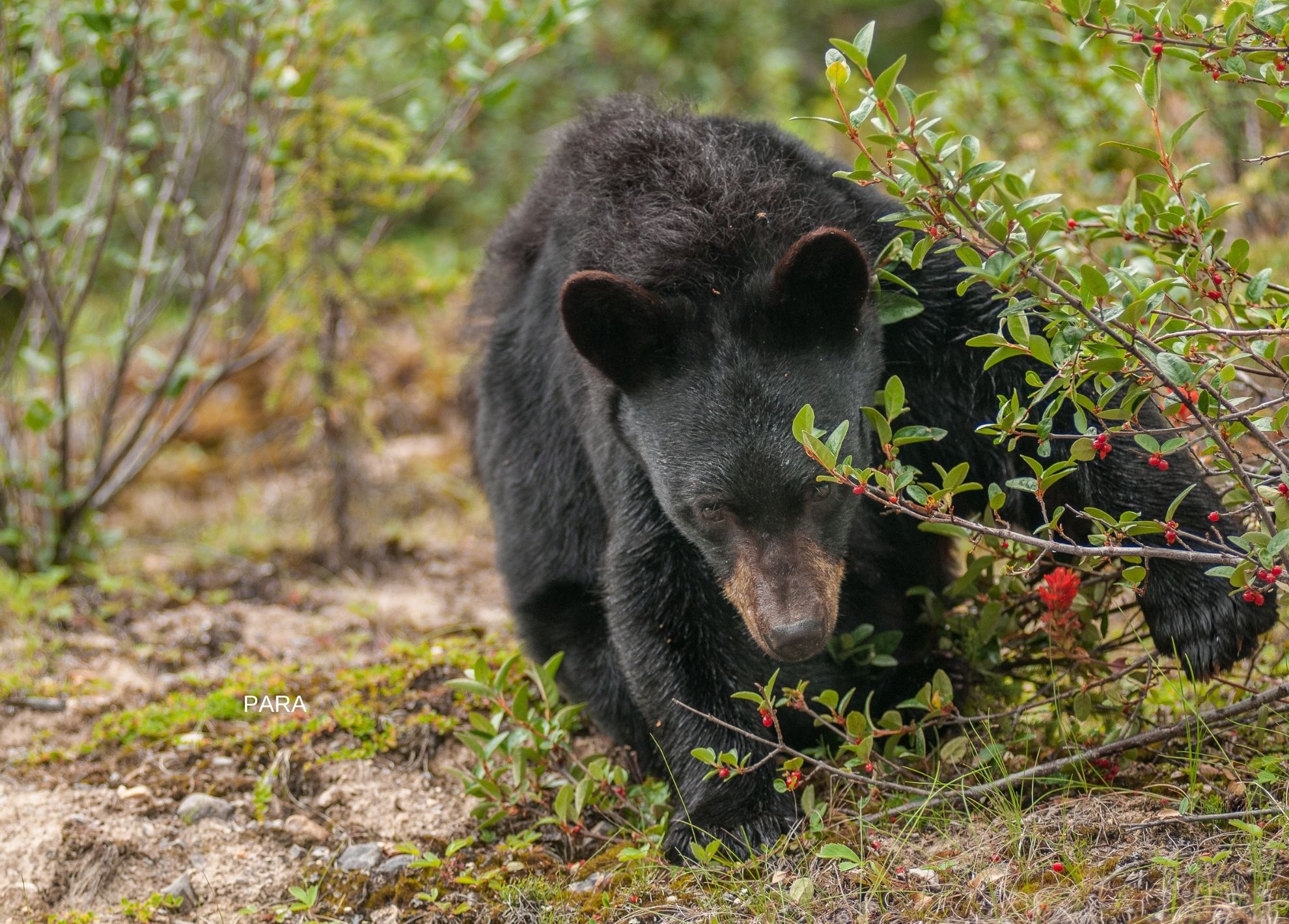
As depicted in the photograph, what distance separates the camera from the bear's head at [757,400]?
10.2ft

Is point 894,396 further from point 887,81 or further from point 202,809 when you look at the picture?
point 202,809

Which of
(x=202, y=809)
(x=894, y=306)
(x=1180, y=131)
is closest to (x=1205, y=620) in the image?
(x=894, y=306)

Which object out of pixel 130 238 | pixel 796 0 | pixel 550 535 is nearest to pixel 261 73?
pixel 550 535

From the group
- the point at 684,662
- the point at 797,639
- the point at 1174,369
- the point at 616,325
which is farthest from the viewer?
the point at 684,662

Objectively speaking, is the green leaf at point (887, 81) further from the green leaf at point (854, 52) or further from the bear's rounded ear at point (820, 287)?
the bear's rounded ear at point (820, 287)

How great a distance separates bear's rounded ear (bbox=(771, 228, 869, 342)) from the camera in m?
3.00

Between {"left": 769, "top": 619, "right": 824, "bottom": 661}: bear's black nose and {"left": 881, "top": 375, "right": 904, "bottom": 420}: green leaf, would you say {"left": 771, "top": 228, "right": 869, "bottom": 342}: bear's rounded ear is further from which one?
{"left": 769, "top": 619, "right": 824, "bottom": 661}: bear's black nose

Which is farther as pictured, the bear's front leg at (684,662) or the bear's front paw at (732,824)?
the bear's front leg at (684,662)

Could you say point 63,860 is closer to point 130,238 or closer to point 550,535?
point 550,535

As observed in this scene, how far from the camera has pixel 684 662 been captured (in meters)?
3.59

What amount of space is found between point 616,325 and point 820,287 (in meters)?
0.57

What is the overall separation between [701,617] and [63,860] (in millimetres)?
2128

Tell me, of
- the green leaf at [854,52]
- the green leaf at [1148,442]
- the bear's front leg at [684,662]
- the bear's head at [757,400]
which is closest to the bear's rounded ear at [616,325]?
the bear's head at [757,400]

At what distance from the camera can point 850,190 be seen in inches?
143
